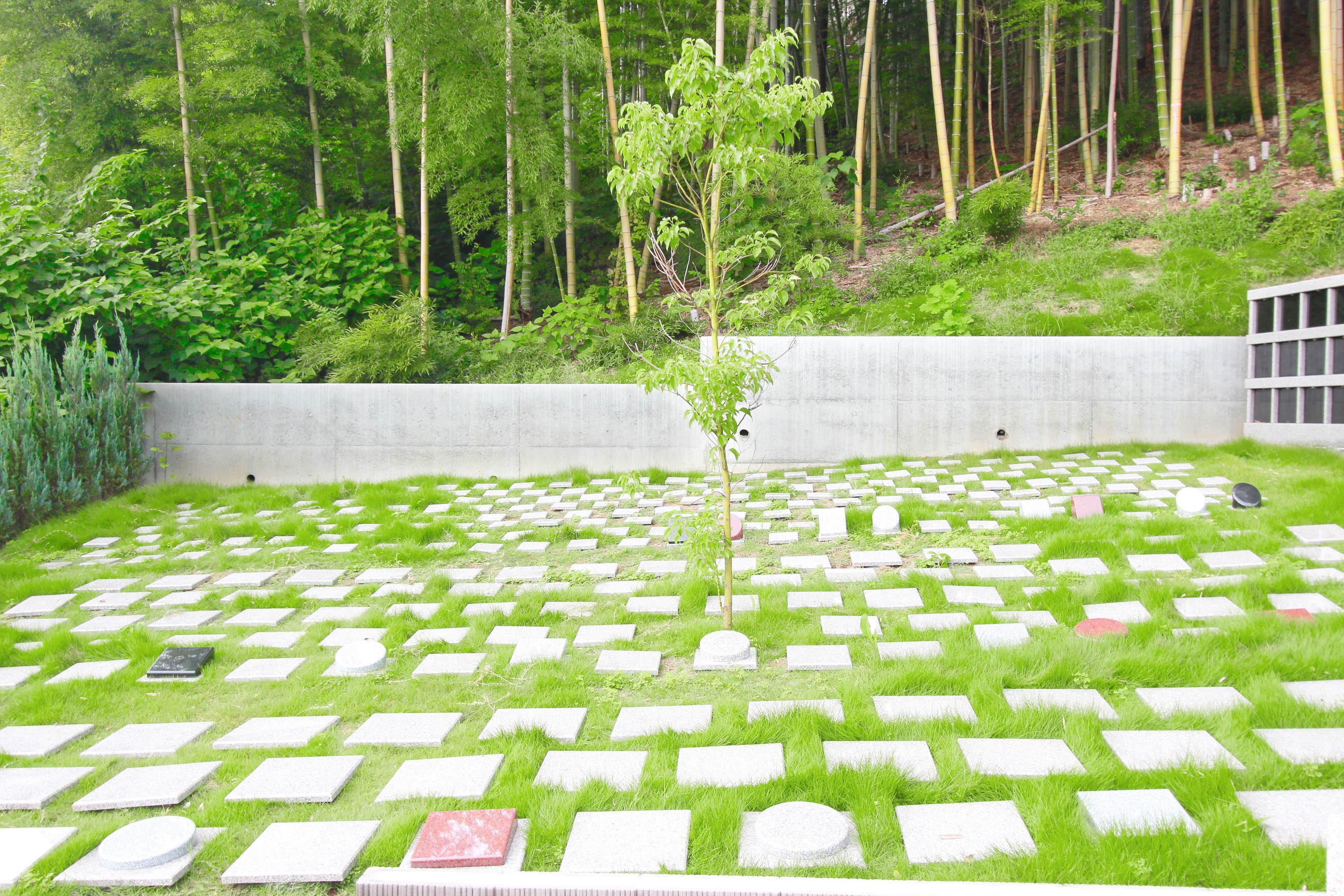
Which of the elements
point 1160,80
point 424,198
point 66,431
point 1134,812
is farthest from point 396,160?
point 1160,80

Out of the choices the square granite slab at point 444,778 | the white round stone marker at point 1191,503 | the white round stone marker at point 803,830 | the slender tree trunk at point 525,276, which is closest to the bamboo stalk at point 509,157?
the slender tree trunk at point 525,276

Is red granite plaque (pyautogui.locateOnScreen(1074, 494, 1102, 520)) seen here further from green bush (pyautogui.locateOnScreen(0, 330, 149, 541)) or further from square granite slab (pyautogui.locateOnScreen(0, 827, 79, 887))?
green bush (pyautogui.locateOnScreen(0, 330, 149, 541))

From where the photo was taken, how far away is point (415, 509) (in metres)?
5.47

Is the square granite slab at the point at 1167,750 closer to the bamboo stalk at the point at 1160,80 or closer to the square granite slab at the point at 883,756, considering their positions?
the square granite slab at the point at 883,756

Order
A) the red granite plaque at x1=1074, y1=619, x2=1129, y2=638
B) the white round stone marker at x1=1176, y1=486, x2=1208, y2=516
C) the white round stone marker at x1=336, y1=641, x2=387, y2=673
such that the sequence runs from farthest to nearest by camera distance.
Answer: the white round stone marker at x1=1176, y1=486, x2=1208, y2=516
the white round stone marker at x1=336, y1=641, x2=387, y2=673
the red granite plaque at x1=1074, y1=619, x2=1129, y2=638

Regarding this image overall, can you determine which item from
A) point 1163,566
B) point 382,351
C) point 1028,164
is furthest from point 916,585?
point 1028,164

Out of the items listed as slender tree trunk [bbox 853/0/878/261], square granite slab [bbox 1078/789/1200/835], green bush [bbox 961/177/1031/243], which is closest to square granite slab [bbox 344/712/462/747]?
square granite slab [bbox 1078/789/1200/835]

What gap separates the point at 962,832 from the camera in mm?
1648

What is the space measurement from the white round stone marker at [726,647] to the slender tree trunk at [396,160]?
20.3ft

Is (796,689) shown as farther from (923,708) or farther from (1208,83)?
(1208,83)

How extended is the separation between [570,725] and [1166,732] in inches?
63.0

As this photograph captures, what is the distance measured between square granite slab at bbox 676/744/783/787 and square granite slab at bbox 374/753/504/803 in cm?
50

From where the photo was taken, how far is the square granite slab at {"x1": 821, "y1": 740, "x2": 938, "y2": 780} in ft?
6.22

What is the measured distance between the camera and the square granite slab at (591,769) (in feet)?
6.36
